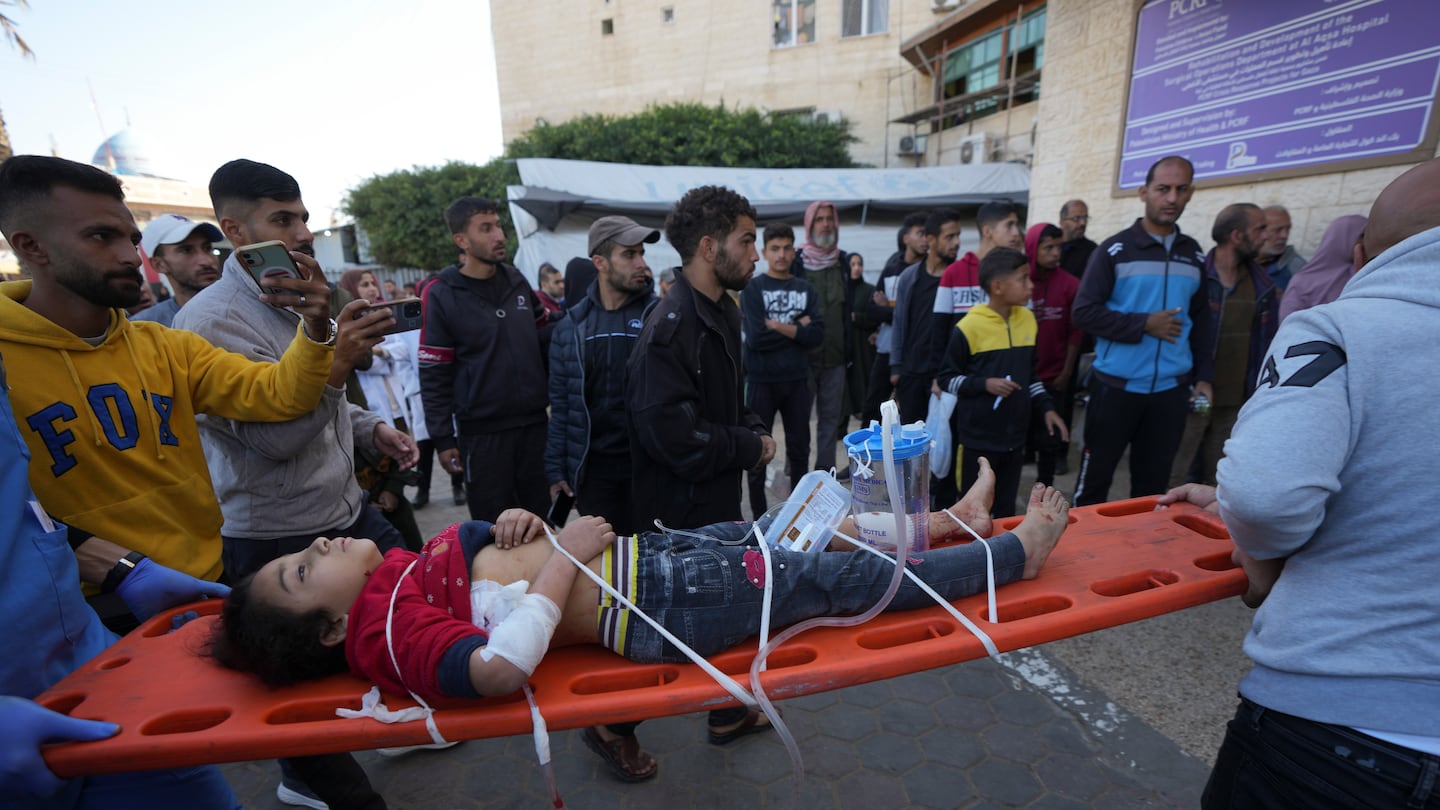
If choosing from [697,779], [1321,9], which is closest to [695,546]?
[697,779]

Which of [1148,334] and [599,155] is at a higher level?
[599,155]

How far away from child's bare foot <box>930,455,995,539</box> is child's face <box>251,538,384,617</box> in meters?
1.87

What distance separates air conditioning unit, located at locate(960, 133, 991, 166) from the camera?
587 inches

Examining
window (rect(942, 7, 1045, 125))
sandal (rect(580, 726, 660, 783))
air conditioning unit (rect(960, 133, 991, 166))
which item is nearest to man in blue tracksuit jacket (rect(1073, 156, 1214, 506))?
sandal (rect(580, 726, 660, 783))

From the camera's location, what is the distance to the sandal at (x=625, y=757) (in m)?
2.40

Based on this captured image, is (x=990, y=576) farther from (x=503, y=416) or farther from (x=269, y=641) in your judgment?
(x=503, y=416)

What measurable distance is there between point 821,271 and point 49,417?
464 cm

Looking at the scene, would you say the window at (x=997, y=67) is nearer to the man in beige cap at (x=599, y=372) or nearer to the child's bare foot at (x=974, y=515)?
the man in beige cap at (x=599, y=372)

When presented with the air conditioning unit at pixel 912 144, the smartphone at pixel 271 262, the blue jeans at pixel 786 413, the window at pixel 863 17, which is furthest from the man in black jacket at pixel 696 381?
the window at pixel 863 17

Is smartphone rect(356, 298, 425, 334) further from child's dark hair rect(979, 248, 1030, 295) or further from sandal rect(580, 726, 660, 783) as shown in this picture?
child's dark hair rect(979, 248, 1030, 295)

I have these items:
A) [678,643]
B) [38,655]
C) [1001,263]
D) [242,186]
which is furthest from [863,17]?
[38,655]

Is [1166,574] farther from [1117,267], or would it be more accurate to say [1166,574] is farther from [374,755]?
[374,755]

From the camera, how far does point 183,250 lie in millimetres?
3156

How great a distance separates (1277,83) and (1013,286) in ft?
10.8
